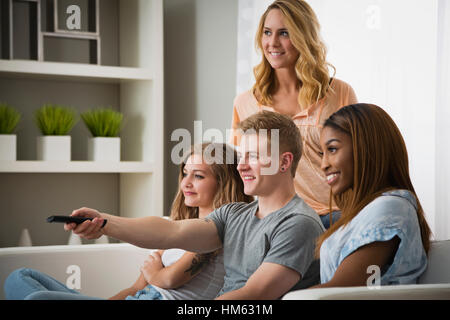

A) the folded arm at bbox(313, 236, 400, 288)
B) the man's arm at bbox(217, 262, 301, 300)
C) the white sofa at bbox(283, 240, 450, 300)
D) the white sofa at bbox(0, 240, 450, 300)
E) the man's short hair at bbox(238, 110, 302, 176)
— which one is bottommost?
the white sofa at bbox(0, 240, 450, 300)

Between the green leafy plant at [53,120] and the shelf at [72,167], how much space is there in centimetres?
13

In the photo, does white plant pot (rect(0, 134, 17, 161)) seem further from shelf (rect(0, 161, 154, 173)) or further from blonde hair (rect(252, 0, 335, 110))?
blonde hair (rect(252, 0, 335, 110))

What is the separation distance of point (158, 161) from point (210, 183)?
1.00 m

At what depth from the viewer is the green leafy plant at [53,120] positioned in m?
2.15

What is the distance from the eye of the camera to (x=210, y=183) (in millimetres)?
1289

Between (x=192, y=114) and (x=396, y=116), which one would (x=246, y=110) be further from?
(x=192, y=114)

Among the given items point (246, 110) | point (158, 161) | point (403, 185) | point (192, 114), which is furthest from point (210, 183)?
point (192, 114)

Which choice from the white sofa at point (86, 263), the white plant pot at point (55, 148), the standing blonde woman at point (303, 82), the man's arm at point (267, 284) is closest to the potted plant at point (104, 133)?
the white plant pot at point (55, 148)

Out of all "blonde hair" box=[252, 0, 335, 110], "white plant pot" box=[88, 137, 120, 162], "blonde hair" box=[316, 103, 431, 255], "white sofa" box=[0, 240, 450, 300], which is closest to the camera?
"blonde hair" box=[316, 103, 431, 255]

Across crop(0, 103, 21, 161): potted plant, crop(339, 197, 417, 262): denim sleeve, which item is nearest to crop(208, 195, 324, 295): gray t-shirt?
crop(339, 197, 417, 262): denim sleeve

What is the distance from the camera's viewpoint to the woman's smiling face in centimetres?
94

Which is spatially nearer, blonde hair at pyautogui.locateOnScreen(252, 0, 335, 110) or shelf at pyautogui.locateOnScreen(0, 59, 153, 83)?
blonde hair at pyautogui.locateOnScreen(252, 0, 335, 110)

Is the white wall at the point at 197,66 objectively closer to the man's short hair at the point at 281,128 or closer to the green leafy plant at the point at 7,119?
the green leafy plant at the point at 7,119

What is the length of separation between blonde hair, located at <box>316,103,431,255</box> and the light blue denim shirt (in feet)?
0.09
